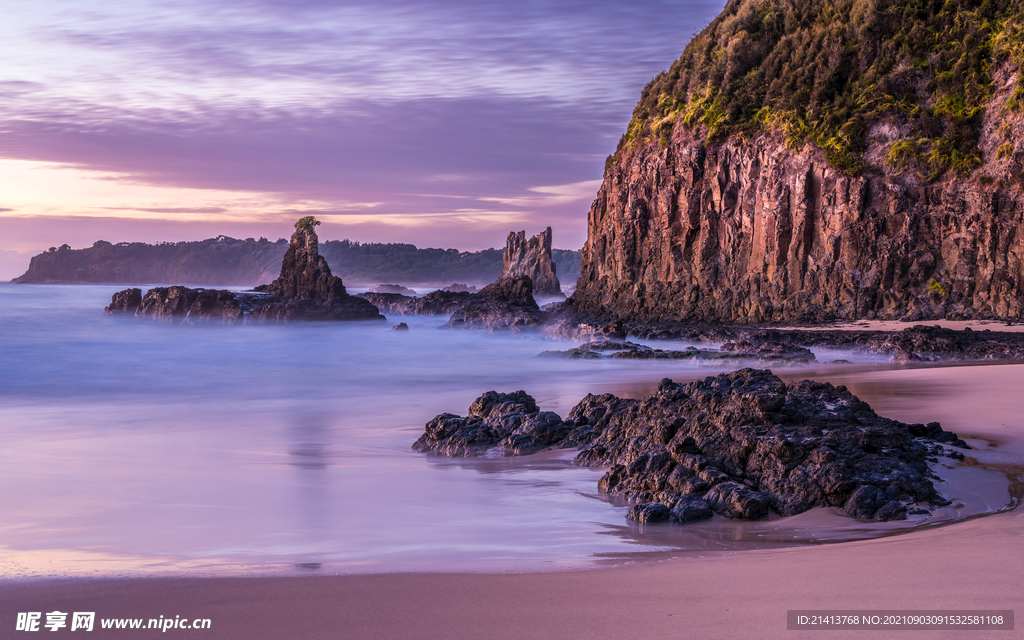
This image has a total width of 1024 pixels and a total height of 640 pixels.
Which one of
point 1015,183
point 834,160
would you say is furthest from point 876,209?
point 1015,183

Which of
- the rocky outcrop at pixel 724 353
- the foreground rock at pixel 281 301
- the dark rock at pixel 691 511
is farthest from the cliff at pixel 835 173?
the dark rock at pixel 691 511

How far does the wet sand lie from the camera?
319 centimetres

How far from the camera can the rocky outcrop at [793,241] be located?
2366 centimetres

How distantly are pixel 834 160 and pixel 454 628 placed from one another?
26.3 meters

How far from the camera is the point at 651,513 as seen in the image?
5.16 meters

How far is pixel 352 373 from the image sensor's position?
20594mm

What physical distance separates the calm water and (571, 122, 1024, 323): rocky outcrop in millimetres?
11954

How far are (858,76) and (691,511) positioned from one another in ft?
89.3

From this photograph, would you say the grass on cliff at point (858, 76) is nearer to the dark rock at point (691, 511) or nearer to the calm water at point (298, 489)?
the calm water at point (298, 489)

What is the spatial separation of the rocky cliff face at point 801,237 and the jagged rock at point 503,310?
3.58 m

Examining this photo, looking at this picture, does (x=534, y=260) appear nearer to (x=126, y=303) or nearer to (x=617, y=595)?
(x=126, y=303)

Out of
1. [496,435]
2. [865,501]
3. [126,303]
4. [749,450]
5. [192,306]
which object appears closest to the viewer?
[865,501]

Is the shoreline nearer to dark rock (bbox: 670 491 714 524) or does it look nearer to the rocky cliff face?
dark rock (bbox: 670 491 714 524)

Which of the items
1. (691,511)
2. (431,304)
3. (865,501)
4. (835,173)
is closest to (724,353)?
(835,173)
